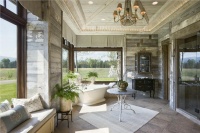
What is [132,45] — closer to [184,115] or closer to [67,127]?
[184,115]

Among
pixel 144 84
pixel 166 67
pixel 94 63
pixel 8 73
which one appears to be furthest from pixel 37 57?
pixel 166 67

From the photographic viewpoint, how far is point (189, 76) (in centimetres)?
396

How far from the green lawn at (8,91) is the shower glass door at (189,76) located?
4.19 meters

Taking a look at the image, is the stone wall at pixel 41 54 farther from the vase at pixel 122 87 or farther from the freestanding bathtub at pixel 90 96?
the freestanding bathtub at pixel 90 96

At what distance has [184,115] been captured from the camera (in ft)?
13.0

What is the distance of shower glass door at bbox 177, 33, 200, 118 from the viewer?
3625 mm

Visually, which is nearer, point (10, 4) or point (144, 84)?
point (10, 4)

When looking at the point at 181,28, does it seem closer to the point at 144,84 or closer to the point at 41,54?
the point at 144,84

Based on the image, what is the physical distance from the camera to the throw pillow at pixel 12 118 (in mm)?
1873

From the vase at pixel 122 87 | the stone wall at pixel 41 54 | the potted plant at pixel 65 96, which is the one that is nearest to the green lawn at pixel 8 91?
the stone wall at pixel 41 54

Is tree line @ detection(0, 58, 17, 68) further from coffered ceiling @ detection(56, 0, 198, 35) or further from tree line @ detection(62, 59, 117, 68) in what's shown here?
tree line @ detection(62, 59, 117, 68)

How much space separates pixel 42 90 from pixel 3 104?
2.63 ft

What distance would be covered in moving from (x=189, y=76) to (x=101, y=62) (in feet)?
12.0

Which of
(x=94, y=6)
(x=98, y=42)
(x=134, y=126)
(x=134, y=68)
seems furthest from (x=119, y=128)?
(x=98, y=42)
